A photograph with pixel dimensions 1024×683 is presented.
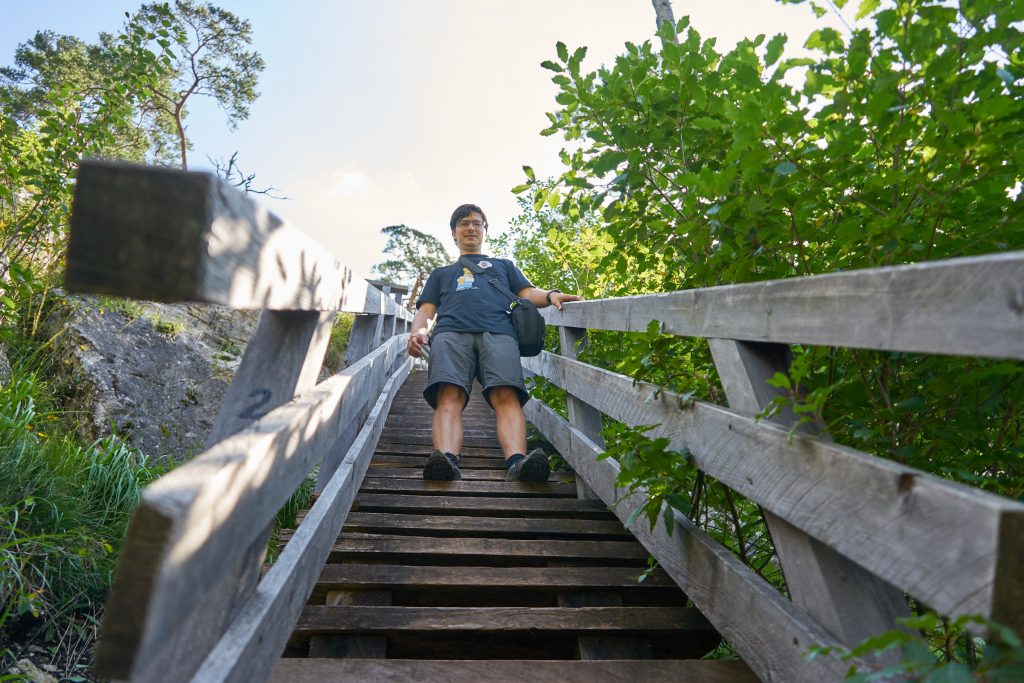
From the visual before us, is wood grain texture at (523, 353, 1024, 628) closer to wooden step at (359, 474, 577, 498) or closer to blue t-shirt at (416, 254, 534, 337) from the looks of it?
wooden step at (359, 474, 577, 498)

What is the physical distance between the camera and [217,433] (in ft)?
4.65

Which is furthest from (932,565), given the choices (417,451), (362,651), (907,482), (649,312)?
(417,451)

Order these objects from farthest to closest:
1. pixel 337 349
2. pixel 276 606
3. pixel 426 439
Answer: pixel 337 349 → pixel 426 439 → pixel 276 606

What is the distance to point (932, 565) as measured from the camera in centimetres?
101

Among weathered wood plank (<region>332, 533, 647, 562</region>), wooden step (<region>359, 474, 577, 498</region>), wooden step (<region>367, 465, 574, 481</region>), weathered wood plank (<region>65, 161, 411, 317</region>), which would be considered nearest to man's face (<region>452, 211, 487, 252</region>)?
wooden step (<region>367, 465, 574, 481</region>)

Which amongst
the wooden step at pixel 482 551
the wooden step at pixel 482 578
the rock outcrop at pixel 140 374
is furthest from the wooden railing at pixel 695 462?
the rock outcrop at pixel 140 374

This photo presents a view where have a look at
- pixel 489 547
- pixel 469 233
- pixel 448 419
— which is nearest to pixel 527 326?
pixel 448 419

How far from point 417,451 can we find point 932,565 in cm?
403

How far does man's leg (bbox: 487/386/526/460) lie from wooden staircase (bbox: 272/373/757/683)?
50 centimetres

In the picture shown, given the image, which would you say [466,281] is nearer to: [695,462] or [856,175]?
[695,462]

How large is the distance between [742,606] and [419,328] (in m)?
2.65

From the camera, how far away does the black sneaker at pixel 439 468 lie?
3748 mm

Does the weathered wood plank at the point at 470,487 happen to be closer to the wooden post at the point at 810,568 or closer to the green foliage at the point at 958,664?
the wooden post at the point at 810,568

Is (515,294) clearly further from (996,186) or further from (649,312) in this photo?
(996,186)
